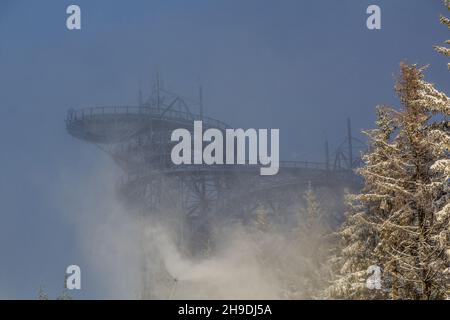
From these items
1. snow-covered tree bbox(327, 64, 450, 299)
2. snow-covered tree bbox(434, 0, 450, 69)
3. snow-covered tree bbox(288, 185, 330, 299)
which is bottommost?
snow-covered tree bbox(288, 185, 330, 299)

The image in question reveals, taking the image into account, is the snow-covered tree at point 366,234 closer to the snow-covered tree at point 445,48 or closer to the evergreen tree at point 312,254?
the snow-covered tree at point 445,48

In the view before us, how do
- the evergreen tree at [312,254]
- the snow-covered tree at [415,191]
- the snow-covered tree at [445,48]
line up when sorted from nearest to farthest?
the snow-covered tree at [445,48] → the snow-covered tree at [415,191] → the evergreen tree at [312,254]

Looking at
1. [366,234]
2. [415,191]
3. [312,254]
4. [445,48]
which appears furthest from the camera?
[312,254]

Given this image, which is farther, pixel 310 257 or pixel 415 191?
pixel 310 257

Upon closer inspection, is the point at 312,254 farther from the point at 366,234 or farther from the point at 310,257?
the point at 366,234

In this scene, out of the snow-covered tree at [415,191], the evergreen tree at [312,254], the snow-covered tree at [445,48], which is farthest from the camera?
the evergreen tree at [312,254]

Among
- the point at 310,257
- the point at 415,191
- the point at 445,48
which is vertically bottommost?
the point at 310,257

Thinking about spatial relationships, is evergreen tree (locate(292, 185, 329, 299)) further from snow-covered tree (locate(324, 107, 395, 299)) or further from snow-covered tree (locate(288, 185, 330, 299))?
snow-covered tree (locate(324, 107, 395, 299))

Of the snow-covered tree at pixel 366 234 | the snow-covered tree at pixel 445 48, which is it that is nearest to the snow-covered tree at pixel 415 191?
the snow-covered tree at pixel 366 234

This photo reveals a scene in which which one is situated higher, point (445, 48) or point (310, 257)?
point (445, 48)

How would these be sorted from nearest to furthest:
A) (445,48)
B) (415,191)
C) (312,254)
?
(445,48)
(415,191)
(312,254)

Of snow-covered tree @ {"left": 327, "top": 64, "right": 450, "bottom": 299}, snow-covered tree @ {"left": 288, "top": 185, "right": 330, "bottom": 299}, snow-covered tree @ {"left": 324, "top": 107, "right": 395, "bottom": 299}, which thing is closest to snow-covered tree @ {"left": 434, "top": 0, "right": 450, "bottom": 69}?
snow-covered tree @ {"left": 327, "top": 64, "right": 450, "bottom": 299}

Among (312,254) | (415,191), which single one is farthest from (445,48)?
(312,254)
